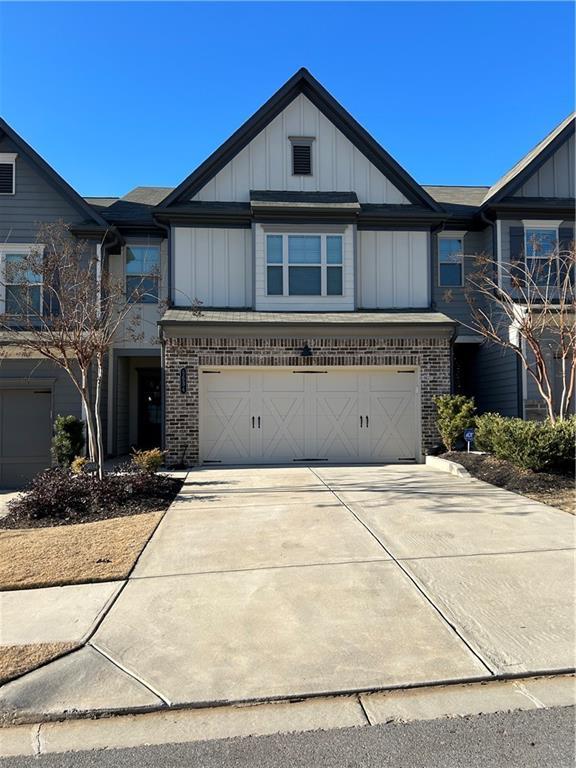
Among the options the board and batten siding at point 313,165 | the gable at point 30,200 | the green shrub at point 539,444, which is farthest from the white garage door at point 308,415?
the gable at point 30,200

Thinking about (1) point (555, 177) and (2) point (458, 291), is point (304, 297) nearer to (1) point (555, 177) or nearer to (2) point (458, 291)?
(2) point (458, 291)

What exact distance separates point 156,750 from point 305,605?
71.4 inches

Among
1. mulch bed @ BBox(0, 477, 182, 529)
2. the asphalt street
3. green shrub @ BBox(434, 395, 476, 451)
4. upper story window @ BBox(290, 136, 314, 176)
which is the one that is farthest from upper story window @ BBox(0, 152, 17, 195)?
the asphalt street

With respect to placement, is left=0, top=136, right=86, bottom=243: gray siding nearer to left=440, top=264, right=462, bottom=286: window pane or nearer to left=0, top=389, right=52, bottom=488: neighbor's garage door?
left=0, top=389, right=52, bottom=488: neighbor's garage door

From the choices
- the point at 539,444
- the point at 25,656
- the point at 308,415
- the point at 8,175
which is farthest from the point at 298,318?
the point at 25,656

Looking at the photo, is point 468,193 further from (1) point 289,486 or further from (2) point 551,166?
(1) point 289,486

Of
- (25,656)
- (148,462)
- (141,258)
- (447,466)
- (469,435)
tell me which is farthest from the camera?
(141,258)

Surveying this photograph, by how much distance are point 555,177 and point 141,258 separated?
38.3ft

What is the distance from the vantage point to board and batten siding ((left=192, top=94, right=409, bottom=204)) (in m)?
13.8

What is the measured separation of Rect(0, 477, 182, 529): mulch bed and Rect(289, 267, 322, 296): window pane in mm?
6594

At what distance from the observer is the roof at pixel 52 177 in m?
13.6

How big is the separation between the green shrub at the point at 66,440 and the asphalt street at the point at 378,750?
33.2 ft

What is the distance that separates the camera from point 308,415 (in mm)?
12664

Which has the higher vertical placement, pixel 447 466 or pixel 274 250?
pixel 274 250
